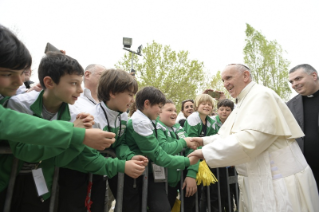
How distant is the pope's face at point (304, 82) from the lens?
152 inches

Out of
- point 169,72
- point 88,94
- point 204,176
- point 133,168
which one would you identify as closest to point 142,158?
point 133,168

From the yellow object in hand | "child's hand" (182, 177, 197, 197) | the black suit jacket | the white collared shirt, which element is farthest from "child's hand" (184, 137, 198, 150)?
the black suit jacket

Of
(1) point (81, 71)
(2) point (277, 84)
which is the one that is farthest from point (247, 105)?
(2) point (277, 84)

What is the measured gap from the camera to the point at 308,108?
12.6ft

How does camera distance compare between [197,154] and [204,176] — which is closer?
[197,154]

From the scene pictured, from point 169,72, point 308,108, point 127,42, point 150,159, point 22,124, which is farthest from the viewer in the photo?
point 169,72

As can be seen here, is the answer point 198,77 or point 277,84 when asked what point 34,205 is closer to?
point 198,77

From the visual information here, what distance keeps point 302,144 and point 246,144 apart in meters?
1.78

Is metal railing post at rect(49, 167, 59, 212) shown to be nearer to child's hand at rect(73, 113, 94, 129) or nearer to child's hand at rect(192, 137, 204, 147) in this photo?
child's hand at rect(73, 113, 94, 129)

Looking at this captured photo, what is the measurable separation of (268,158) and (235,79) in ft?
3.96

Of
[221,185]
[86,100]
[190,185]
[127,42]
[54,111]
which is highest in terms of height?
[127,42]

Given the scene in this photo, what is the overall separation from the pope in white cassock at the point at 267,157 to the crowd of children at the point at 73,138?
56 cm

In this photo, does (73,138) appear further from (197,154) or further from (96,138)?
(197,154)

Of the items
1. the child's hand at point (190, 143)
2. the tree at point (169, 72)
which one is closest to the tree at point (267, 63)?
the tree at point (169, 72)
